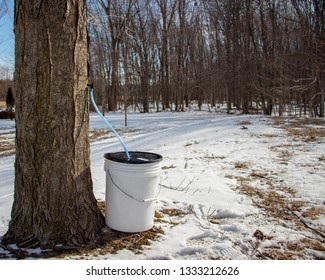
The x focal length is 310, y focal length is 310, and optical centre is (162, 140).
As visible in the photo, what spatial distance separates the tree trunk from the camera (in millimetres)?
2508

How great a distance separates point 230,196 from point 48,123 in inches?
96.3

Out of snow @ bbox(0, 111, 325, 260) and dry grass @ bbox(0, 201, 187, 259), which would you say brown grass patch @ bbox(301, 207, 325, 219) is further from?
dry grass @ bbox(0, 201, 187, 259)

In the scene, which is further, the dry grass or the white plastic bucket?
the white plastic bucket

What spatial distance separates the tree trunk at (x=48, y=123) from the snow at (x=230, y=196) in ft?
1.80

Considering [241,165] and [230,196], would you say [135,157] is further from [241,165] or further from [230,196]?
[241,165]

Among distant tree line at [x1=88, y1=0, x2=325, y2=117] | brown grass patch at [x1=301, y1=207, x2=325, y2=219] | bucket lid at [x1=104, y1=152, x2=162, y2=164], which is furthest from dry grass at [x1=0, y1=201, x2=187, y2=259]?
distant tree line at [x1=88, y1=0, x2=325, y2=117]

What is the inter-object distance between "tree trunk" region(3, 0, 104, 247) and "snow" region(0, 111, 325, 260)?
1.80ft

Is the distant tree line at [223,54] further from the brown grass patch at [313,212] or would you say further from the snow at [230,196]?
the brown grass patch at [313,212]

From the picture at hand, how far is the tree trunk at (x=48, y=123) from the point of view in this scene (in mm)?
2508

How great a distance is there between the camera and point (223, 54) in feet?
90.2

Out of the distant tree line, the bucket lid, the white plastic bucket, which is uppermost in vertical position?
the distant tree line

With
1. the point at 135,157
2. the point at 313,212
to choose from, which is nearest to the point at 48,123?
the point at 135,157

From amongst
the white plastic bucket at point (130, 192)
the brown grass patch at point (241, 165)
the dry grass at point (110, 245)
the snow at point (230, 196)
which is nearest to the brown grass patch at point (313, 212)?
the snow at point (230, 196)

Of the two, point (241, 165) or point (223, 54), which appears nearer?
point (241, 165)
